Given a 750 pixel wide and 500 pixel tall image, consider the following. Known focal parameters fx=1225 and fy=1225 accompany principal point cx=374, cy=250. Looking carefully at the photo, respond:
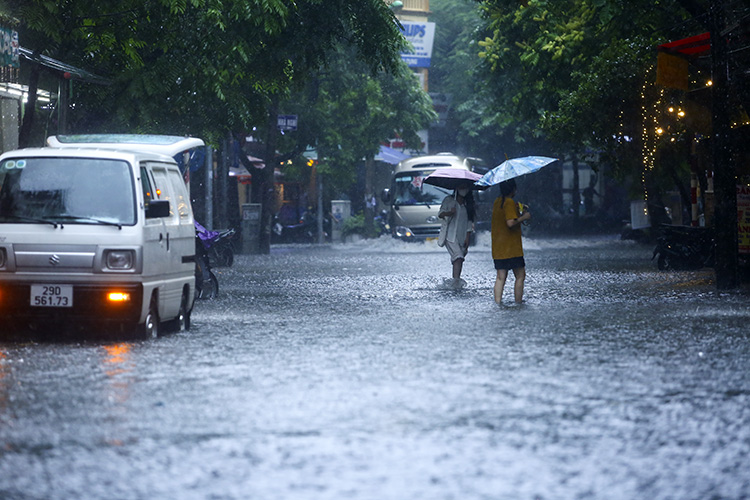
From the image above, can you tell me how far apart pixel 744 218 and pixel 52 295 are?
13.0 m

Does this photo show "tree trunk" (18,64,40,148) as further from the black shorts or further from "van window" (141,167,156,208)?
the black shorts

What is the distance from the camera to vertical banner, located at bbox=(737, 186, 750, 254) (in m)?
20.5

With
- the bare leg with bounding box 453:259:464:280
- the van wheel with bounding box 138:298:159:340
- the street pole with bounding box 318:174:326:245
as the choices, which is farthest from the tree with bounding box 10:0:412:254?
the street pole with bounding box 318:174:326:245

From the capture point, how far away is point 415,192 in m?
41.2

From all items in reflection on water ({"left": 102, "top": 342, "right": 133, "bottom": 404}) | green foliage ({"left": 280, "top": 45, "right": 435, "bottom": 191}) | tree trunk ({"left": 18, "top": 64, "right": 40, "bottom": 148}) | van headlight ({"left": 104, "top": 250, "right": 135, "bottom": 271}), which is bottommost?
reflection on water ({"left": 102, "top": 342, "right": 133, "bottom": 404})

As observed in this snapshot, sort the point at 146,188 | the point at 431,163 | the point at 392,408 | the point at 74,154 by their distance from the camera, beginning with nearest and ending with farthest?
1. the point at 392,408
2. the point at 74,154
3. the point at 146,188
4. the point at 431,163

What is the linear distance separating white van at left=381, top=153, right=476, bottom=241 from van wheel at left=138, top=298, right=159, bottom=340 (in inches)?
1094

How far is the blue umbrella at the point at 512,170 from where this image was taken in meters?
17.1

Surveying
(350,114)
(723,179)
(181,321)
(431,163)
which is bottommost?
(181,321)

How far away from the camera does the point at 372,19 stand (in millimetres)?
24516

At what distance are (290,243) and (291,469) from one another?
41949mm

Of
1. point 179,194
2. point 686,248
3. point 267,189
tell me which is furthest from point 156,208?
point 267,189

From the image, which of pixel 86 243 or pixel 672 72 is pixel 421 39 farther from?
pixel 86 243

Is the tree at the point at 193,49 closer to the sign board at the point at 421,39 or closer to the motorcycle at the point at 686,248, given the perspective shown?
the motorcycle at the point at 686,248
